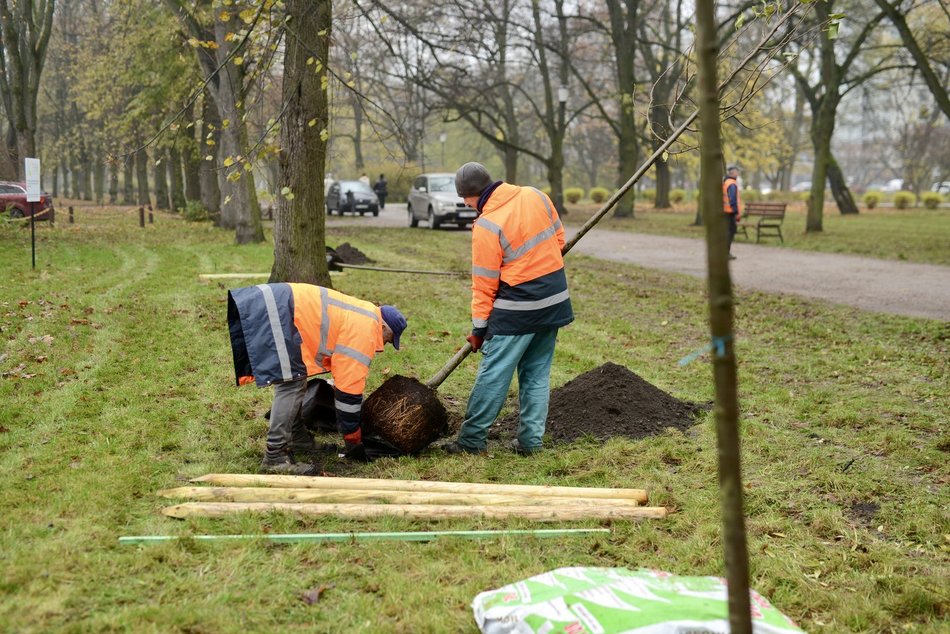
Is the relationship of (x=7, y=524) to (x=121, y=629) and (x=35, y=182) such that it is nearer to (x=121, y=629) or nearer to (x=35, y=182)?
(x=121, y=629)

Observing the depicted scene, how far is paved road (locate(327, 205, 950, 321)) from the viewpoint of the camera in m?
11.9

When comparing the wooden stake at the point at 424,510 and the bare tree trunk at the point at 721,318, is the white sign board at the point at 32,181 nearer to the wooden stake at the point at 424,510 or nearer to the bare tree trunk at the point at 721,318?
the wooden stake at the point at 424,510

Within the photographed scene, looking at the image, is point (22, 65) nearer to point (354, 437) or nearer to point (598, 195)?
point (354, 437)

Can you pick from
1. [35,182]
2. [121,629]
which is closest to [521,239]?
[121,629]

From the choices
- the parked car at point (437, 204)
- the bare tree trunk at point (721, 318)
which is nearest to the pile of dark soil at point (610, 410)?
the bare tree trunk at point (721, 318)

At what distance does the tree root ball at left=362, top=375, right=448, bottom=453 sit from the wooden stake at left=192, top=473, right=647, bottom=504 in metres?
0.77

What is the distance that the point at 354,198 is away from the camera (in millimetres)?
34031

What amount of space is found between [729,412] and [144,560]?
9.03ft

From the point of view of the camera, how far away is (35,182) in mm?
13094

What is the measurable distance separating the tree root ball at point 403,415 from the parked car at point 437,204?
62.2 ft

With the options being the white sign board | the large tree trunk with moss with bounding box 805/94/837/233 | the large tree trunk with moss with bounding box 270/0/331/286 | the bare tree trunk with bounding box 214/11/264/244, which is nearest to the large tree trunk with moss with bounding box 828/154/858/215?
the large tree trunk with moss with bounding box 805/94/837/233

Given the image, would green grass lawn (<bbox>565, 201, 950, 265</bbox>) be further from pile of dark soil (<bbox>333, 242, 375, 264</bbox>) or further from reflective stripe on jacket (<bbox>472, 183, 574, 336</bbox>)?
reflective stripe on jacket (<bbox>472, 183, 574, 336</bbox>)

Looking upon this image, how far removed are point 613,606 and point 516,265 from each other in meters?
2.76

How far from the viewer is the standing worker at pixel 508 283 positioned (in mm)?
5285
